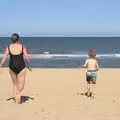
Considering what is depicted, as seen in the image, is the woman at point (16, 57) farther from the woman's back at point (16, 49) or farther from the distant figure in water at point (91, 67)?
the distant figure in water at point (91, 67)

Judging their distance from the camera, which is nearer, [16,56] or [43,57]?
[16,56]

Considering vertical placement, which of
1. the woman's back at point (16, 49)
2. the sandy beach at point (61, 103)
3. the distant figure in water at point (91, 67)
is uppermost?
the woman's back at point (16, 49)

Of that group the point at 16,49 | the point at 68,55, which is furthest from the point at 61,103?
the point at 68,55

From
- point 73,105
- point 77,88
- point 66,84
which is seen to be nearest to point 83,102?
point 73,105

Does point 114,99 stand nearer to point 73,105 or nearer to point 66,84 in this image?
point 73,105

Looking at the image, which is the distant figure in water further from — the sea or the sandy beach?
the sea

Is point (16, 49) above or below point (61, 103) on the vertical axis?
above

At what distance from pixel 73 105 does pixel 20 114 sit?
147 cm

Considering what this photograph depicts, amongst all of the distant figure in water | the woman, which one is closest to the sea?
the distant figure in water

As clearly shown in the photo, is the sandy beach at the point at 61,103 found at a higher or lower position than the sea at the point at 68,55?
lower

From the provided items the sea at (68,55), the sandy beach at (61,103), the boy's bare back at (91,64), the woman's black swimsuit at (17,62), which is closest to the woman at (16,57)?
the woman's black swimsuit at (17,62)

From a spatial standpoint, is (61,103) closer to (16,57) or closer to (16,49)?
(16,57)

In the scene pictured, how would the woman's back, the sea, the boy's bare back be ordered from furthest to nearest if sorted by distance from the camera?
the sea, the boy's bare back, the woman's back

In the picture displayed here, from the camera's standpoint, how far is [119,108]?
30.4 feet
